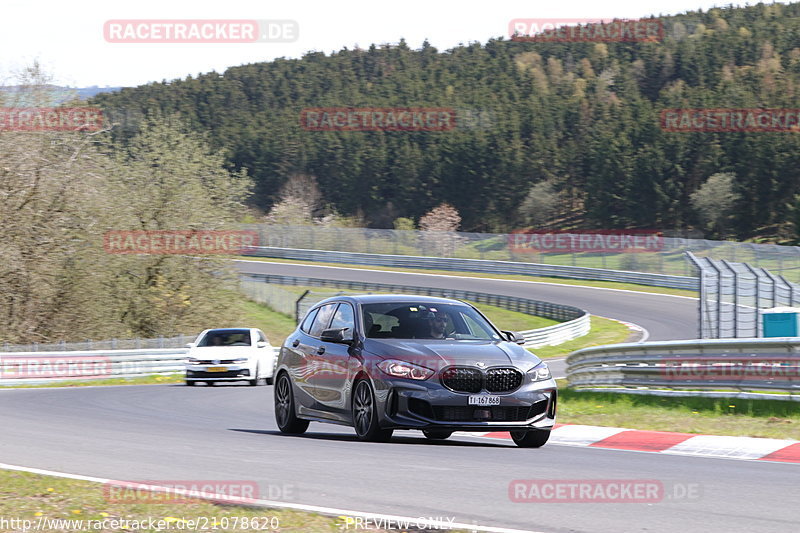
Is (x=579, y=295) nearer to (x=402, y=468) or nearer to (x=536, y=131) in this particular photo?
(x=402, y=468)

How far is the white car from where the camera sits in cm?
2517

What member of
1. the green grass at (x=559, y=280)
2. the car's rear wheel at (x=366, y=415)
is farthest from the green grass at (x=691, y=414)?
the green grass at (x=559, y=280)

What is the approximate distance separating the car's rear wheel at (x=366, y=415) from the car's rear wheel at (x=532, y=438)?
140 centimetres

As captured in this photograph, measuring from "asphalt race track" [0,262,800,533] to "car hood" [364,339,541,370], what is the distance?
34.9 inches

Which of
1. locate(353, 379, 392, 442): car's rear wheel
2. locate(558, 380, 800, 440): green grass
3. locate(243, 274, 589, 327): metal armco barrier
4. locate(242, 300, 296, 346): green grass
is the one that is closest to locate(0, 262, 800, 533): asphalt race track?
locate(353, 379, 392, 442): car's rear wheel

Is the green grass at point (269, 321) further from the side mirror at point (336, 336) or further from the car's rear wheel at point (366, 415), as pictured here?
the car's rear wheel at point (366, 415)

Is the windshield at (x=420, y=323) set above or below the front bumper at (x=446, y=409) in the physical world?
above

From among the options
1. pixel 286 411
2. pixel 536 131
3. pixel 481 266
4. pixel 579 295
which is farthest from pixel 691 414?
pixel 536 131

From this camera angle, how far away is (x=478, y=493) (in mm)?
7965

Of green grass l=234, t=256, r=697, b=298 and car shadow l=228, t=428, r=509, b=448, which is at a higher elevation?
car shadow l=228, t=428, r=509, b=448

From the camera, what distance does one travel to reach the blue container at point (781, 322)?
19500 mm

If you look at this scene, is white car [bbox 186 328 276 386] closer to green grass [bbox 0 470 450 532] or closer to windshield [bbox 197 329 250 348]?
windshield [bbox 197 329 250 348]

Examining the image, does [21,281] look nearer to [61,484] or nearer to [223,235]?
[223,235]

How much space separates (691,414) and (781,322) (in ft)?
20.4
